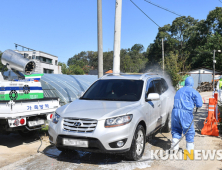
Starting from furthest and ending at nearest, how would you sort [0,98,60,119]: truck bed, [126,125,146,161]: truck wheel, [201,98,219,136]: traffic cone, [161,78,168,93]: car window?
[161,78,168,93]: car window, [201,98,219,136]: traffic cone, [0,98,60,119]: truck bed, [126,125,146,161]: truck wheel

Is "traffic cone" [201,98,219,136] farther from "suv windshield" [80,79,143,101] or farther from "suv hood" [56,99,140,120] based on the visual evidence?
"suv hood" [56,99,140,120]

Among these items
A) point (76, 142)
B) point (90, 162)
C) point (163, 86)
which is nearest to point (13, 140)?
point (90, 162)

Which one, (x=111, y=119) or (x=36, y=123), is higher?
(x=111, y=119)

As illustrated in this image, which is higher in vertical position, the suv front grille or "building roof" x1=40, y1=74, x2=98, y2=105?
"building roof" x1=40, y1=74, x2=98, y2=105

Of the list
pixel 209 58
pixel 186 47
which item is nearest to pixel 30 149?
pixel 209 58

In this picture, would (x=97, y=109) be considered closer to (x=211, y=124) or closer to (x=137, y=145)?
(x=137, y=145)

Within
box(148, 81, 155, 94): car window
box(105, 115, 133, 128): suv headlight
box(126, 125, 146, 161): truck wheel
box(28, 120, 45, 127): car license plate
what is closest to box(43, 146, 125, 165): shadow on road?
box(126, 125, 146, 161): truck wheel

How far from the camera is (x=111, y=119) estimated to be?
14.1 feet

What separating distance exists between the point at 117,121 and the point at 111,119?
121mm

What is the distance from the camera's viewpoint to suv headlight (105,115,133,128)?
168 inches

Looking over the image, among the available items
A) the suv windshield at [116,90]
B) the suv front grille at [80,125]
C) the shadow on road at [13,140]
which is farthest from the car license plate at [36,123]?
the suv front grille at [80,125]

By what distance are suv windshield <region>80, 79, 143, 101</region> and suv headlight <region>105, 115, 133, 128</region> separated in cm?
93

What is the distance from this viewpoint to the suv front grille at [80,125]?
4.24 metres

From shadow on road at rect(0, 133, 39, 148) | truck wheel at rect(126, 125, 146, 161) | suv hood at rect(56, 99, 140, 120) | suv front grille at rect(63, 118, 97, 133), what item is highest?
suv hood at rect(56, 99, 140, 120)
